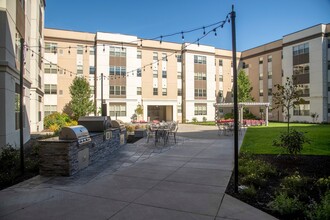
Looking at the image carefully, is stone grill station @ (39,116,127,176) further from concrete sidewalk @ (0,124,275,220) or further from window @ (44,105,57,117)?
window @ (44,105,57,117)

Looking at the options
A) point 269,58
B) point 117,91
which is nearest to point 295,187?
point 117,91

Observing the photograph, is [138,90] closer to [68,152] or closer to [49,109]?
[49,109]

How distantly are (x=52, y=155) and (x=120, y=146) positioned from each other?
19.1ft

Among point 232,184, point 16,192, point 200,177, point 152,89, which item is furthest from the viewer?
point 152,89

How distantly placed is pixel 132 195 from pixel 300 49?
4034 cm

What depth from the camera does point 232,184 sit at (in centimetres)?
621

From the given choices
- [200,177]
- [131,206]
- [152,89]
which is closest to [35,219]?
[131,206]

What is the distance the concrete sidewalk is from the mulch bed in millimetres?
260

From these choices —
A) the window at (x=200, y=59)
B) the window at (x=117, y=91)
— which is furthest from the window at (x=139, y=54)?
the window at (x=200, y=59)

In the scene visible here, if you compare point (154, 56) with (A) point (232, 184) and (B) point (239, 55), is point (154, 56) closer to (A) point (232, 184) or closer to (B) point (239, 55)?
(B) point (239, 55)

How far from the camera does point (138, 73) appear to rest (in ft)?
127

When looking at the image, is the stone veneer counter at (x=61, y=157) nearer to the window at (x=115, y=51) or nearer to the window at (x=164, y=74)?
the window at (x=115, y=51)

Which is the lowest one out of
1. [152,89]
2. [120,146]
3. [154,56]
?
[120,146]

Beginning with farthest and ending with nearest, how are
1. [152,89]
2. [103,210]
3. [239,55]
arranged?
[239,55]
[152,89]
[103,210]
